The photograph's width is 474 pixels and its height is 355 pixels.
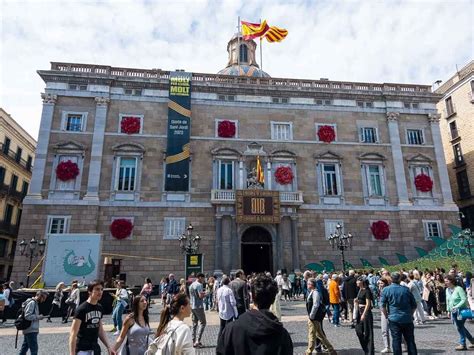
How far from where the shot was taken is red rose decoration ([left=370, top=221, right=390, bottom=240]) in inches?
1056

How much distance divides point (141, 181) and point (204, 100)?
8601 millimetres

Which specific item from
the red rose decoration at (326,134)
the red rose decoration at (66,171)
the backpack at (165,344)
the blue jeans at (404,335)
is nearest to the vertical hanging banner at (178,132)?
the red rose decoration at (66,171)

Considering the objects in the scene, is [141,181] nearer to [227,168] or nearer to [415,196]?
[227,168]

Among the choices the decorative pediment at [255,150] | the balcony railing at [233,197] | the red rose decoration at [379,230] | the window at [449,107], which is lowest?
the red rose decoration at [379,230]

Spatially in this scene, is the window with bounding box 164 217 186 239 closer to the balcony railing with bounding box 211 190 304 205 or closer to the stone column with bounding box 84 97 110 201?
the balcony railing with bounding box 211 190 304 205

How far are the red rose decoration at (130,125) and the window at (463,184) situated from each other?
104ft

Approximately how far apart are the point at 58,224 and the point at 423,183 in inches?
1146

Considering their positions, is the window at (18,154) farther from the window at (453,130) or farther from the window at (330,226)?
the window at (453,130)

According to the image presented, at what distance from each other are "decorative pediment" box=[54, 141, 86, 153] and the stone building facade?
0.23 feet

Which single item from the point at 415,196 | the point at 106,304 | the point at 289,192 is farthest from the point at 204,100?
the point at 415,196

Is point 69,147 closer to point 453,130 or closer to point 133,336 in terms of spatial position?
point 133,336

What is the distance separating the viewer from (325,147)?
2848 centimetres

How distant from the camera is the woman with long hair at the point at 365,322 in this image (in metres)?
7.67

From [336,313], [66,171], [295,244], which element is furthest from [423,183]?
[66,171]
